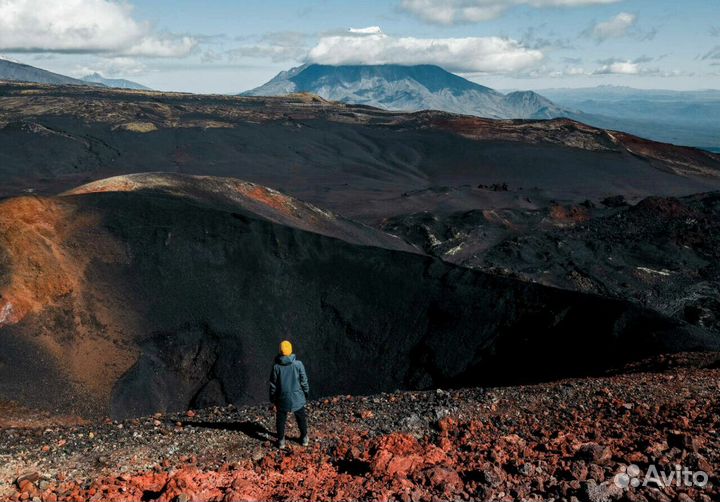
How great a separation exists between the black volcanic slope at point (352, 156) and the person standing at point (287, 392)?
2852cm

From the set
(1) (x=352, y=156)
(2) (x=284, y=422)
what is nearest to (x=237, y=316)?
(2) (x=284, y=422)

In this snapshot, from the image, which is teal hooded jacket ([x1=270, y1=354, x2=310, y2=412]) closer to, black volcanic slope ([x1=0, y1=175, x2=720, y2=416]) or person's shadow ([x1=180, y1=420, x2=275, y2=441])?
person's shadow ([x1=180, y1=420, x2=275, y2=441])

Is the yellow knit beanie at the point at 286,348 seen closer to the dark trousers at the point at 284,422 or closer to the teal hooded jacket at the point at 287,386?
the teal hooded jacket at the point at 287,386

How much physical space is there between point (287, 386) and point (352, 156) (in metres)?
58.0

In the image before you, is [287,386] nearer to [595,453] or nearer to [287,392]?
[287,392]

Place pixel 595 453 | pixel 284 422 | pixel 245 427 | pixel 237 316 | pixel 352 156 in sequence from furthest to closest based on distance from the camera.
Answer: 1. pixel 352 156
2. pixel 237 316
3. pixel 245 427
4. pixel 284 422
5. pixel 595 453

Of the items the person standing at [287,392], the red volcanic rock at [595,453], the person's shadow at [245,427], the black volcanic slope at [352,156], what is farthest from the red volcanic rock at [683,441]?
the black volcanic slope at [352,156]

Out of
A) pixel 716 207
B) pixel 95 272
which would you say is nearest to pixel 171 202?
pixel 95 272

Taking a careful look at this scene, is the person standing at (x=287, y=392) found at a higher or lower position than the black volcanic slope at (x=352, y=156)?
lower

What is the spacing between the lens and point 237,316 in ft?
45.6

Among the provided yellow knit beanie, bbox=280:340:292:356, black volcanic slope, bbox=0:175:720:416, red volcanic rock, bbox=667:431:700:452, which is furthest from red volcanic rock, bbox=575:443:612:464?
black volcanic slope, bbox=0:175:720:416

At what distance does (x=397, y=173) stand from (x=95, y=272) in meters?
46.1

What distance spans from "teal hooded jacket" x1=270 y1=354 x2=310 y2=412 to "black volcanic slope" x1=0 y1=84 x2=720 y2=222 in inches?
1122

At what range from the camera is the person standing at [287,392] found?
7324mm
